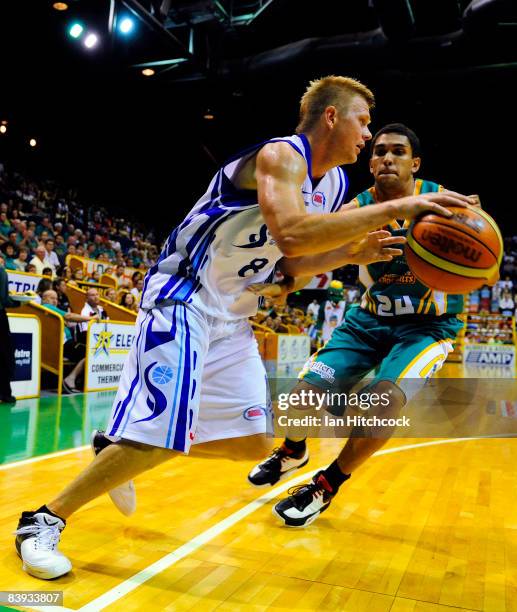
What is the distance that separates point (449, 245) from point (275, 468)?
1.62m

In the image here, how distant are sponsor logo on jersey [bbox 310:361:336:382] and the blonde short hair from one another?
128cm

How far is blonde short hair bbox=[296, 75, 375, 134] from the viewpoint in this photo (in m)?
2.14

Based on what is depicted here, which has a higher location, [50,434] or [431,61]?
[431,61]

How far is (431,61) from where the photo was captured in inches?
412

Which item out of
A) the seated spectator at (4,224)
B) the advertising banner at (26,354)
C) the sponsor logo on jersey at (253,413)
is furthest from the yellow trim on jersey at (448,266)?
the seated spectator at (4,224)

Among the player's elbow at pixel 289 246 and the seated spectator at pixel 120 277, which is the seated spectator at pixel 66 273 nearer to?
the seated spectator at pixel 120 277

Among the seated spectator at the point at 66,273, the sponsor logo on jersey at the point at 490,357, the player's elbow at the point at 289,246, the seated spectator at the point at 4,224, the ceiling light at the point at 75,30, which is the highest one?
the ceiling light at the point at 75,30

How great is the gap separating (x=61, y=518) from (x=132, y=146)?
19.2 m

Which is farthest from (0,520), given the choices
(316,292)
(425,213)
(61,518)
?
(316,292)

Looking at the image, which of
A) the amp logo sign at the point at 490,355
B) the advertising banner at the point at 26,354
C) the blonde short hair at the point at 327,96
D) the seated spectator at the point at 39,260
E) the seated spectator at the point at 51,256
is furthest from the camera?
the amp logo sign at the point at 490,355

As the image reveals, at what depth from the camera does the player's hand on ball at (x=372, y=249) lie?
7.26 ft

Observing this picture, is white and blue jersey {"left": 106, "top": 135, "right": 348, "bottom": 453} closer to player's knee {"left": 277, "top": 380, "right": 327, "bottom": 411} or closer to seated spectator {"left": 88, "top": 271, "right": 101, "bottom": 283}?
player's knee {"left": 277, "top": 380, "right": 327, "bottom": 411}

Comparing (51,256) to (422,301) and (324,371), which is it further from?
(422,301)

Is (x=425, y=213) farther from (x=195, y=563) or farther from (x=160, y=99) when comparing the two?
(x=160, y=99)
